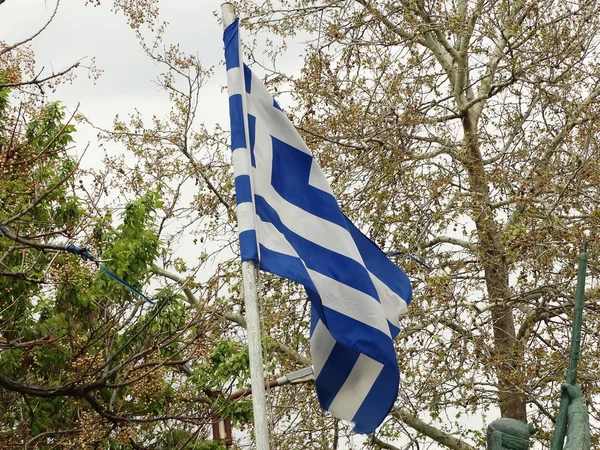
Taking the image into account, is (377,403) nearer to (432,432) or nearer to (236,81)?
Result: (236,81)

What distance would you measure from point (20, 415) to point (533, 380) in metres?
6.37

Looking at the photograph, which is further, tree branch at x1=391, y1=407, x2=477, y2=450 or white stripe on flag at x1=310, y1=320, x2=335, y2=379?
tree branch at x1=391, y1=407, x2=477, y2=450

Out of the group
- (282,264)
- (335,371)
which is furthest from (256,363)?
(335,371)

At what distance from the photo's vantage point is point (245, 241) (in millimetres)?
5336

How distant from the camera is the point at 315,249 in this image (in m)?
5.91

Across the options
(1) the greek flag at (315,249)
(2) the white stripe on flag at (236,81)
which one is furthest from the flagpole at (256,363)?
(2) the white stripe on flag at (236,81)

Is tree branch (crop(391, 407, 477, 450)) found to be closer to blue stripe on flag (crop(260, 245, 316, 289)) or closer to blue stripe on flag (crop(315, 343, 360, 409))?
blue stripe on flag (crop(315, 343, 360, 409))

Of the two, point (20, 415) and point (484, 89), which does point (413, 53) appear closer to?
point (484, 89)

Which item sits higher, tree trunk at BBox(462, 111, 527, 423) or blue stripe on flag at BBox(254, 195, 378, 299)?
tree trunk at BBox(462, 111, 527, 423)

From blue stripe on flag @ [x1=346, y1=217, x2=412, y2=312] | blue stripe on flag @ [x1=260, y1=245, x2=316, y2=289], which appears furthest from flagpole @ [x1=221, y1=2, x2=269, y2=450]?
blue stripe on flag @ [x1=346, y1=217, x2=412, y2=312]

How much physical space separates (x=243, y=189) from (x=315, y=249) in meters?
0.66

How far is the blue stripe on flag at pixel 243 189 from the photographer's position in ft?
18.1

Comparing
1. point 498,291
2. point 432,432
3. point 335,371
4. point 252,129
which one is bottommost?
point 335,371

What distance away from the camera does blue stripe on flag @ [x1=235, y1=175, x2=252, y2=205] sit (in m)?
5.52
